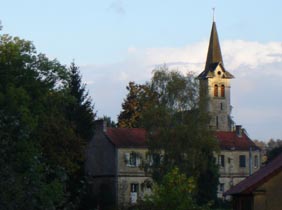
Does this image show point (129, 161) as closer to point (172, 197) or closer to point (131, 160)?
point (131, 160)

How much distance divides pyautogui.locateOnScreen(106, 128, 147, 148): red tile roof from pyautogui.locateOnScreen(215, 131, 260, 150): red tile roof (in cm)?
1090

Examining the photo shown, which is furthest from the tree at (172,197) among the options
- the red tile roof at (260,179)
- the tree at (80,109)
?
the tree at (80,109)

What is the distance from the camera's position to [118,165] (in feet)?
301

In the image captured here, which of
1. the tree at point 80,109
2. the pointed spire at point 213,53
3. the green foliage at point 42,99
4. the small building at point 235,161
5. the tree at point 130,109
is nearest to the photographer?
the green foliage at point 42,99

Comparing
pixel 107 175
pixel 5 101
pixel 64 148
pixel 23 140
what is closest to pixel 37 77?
pixel 64 148

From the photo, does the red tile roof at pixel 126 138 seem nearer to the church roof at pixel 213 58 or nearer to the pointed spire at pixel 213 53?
the church roof at pixel 213 58

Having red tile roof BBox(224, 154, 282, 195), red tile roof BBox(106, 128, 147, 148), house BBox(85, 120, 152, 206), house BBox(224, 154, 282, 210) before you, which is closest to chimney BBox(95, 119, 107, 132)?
house BBox(85, 120, 152, 206)

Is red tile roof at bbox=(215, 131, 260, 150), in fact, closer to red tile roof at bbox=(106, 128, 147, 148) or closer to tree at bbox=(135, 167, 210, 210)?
red tile roof at bbox=(106, 128, 147, 148)

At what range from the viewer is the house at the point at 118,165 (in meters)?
91.5

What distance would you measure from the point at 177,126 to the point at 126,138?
19175 millimetres

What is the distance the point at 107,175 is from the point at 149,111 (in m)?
19.1

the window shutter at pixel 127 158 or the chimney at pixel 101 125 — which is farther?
the window shutter at pixel 127 158

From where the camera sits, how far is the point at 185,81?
7681 cm

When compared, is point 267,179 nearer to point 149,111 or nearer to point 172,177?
point 172,177
